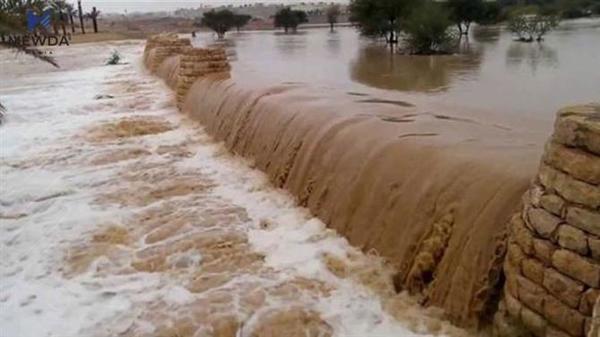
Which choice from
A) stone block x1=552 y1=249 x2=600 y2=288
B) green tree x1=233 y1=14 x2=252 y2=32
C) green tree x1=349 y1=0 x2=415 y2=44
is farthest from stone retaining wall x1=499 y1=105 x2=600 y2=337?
green tree x1=233 y1=14 x2=252 y2=32

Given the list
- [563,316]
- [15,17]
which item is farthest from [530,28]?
[563,316]

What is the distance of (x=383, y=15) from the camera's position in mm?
35312

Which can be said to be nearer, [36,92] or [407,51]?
[36,92]

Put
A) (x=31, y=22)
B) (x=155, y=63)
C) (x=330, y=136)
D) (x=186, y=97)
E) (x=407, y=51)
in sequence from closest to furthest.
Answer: (x=31, y=22), (x=330, y=136), (x=186, y=97), (x=155, y=63), (x=407, y=51)

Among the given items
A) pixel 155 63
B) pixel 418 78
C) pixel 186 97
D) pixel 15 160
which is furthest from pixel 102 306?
pixel 155 63

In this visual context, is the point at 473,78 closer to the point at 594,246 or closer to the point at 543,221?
the point at 543,221

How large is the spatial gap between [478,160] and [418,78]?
11.6m

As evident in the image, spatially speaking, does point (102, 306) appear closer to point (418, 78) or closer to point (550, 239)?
point (550, 239)

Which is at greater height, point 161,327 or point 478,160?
point 478,160

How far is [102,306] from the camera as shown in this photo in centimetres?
417

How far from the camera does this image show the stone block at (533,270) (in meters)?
3.05

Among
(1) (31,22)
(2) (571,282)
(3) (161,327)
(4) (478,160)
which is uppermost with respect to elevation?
(1) (31,22)

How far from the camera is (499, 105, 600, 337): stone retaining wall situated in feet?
9.12

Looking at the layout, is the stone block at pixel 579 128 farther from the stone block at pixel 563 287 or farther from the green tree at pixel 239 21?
the green tree at pixel 239 21
